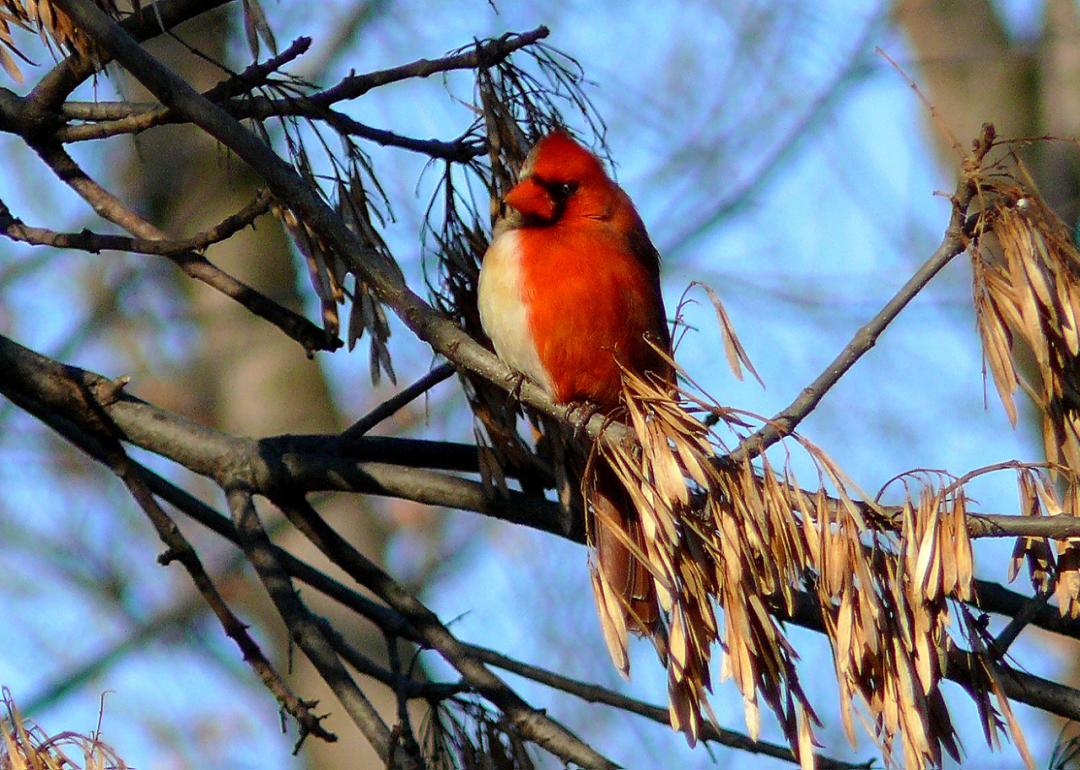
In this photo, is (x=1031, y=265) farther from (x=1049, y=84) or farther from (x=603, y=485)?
(x=1049, y=84)

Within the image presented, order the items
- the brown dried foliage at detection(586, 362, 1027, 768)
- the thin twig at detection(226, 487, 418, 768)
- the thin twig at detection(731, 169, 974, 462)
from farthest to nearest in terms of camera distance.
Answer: the thin twig at detection(226, 487, 418, 768) < the thin twig at detection(731, 169, 974, 462) < the brown dried foliage at detection(586, 362, 1027, 768)

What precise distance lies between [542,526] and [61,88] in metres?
1.23

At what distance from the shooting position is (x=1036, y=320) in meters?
1.82

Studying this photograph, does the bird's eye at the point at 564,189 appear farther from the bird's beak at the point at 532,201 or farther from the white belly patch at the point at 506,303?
the white belly patch at the point at 506,303

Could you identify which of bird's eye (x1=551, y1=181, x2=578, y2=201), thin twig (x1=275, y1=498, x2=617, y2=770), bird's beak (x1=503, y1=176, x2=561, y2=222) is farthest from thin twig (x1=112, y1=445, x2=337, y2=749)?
bird's eye (x1=551, y1=181, x2=578, y2=201)

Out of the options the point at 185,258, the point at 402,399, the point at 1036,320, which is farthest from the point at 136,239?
the point at 1036,320

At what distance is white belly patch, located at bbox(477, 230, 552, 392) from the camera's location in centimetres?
243

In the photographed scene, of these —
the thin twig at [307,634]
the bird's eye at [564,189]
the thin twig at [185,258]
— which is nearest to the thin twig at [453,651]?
the thin twig at [307,634]

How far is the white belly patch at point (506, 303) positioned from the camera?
243 centimetres

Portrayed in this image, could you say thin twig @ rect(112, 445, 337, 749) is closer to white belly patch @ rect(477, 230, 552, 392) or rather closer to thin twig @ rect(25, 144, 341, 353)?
thin twig @ rect(25, 144, 341, 353)

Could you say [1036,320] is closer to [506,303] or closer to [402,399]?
[506,303]

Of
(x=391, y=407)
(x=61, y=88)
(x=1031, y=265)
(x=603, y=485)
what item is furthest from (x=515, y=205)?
(x=1031, y=265)

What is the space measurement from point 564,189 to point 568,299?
0.89 ft

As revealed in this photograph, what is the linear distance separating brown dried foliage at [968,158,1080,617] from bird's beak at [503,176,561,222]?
3.01ft
